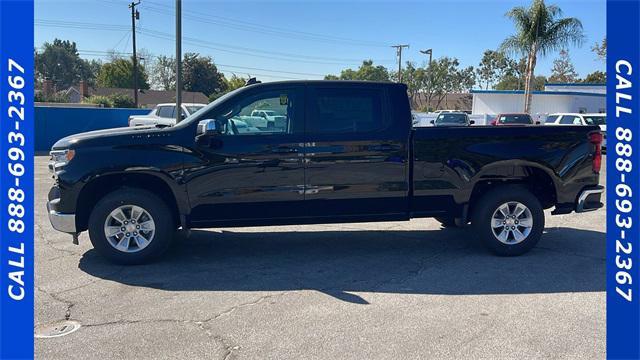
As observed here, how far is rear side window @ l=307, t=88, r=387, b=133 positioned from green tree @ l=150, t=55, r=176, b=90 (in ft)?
286

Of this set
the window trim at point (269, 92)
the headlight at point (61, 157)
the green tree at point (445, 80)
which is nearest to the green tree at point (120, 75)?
the green tree at point (445, 80)

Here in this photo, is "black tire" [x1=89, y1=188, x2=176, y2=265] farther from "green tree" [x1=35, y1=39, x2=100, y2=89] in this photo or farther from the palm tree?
"green tree" [x1=35, y1=39, x2=100, y2=89]

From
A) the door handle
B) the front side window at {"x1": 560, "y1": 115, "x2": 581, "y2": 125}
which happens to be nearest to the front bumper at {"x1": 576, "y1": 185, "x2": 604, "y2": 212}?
the door handle

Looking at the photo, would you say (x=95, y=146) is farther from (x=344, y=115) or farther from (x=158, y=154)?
(x=344, y=115)

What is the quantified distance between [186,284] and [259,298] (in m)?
0.88

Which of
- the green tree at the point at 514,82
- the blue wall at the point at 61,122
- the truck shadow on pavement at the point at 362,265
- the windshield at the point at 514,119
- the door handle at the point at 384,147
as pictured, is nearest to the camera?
the truck shadow on pavement at the point at 362,265

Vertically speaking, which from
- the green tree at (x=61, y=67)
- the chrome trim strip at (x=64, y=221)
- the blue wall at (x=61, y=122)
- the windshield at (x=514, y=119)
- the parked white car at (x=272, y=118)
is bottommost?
the chrome trim strip at (x=64, y=221)

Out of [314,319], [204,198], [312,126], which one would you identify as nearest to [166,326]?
[314,319]

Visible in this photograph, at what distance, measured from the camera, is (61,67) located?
102 metres

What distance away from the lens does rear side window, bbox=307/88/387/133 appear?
5605 millimetres

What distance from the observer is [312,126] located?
5.57 metres

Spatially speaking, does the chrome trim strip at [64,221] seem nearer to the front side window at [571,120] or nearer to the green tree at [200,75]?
the front side window at [571,120]

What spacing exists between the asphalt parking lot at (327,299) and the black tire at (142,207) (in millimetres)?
148

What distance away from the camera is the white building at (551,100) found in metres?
41.2
